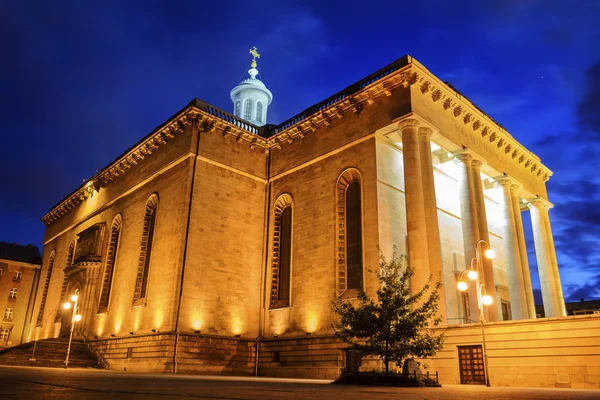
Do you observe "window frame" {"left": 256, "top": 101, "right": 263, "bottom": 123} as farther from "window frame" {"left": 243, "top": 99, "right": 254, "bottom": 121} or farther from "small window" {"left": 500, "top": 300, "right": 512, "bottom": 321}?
"small window" {"left": 500, "top": 300, "right": 512, "bottom": 321}

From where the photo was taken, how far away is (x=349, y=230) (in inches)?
958

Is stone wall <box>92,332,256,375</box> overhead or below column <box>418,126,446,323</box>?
below

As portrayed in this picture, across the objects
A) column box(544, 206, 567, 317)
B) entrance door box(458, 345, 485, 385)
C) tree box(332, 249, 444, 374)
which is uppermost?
column box(544, 206, 567, 317)

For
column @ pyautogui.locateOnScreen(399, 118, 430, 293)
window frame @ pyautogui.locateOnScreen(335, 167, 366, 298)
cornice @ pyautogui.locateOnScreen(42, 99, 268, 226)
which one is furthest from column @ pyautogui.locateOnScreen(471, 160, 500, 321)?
cornice @ pyautogui.locateOnScreen(42, 99, 268, 226)

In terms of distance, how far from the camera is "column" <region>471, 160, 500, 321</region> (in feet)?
71.6

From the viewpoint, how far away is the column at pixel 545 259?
29.4 metres

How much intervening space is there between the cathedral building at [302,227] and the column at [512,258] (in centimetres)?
7

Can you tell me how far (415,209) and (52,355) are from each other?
22073mm

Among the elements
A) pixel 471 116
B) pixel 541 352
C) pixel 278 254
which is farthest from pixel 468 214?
pixel 278 254

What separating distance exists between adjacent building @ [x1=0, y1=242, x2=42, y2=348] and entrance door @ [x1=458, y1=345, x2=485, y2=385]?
136 ft

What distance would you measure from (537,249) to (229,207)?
2055cm

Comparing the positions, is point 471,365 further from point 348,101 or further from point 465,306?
point 348,101

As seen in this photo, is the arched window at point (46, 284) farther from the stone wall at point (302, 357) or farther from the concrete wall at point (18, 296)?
the stone wall at point (302, 357)

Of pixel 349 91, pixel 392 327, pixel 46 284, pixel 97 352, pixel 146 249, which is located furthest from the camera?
pixel 46 284
